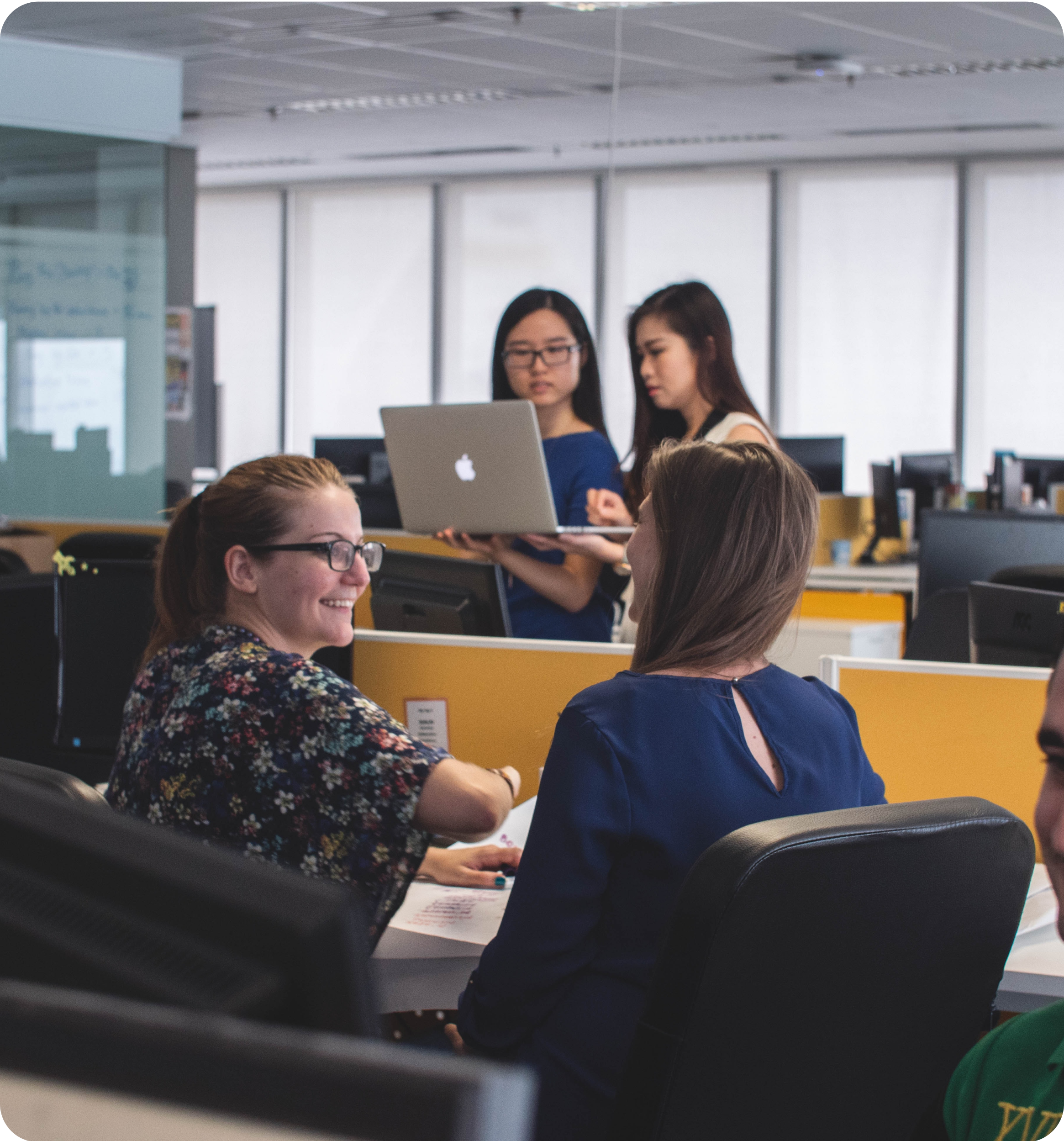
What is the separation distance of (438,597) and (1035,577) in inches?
44.2

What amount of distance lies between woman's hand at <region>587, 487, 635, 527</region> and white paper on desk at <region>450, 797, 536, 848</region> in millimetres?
874

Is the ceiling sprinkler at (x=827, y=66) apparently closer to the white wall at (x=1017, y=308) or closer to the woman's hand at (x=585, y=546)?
the white wall at (x=1017, y=308)

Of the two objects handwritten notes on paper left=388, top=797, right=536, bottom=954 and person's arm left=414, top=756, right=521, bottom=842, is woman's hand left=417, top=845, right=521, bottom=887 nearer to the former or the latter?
handwritten notes on paper left=388, top=797, right=536, bottom=954

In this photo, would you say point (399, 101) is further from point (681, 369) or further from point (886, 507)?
point (681, 369)

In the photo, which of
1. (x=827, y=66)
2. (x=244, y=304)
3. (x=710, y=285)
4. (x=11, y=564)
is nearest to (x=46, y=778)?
(x=11, y=564)

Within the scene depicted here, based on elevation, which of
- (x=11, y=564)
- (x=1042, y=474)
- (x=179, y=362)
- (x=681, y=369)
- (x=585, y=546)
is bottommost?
(x=11, y=564)

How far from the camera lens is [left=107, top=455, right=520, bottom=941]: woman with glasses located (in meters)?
1.32

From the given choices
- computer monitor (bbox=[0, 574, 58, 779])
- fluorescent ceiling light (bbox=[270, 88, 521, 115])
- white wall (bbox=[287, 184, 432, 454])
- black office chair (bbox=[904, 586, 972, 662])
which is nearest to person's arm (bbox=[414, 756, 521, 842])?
black office chair (bbox=[904, 586, 972, 662])

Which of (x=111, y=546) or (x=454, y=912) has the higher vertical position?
(x=111, y=546)

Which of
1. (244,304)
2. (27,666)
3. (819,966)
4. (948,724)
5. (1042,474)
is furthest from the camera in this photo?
(244,304)

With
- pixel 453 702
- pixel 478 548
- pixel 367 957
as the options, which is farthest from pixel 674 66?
pixel 367 957

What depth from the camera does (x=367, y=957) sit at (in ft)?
1.30

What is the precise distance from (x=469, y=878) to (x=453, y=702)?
453 millimetres

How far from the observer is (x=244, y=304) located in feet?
31.3
